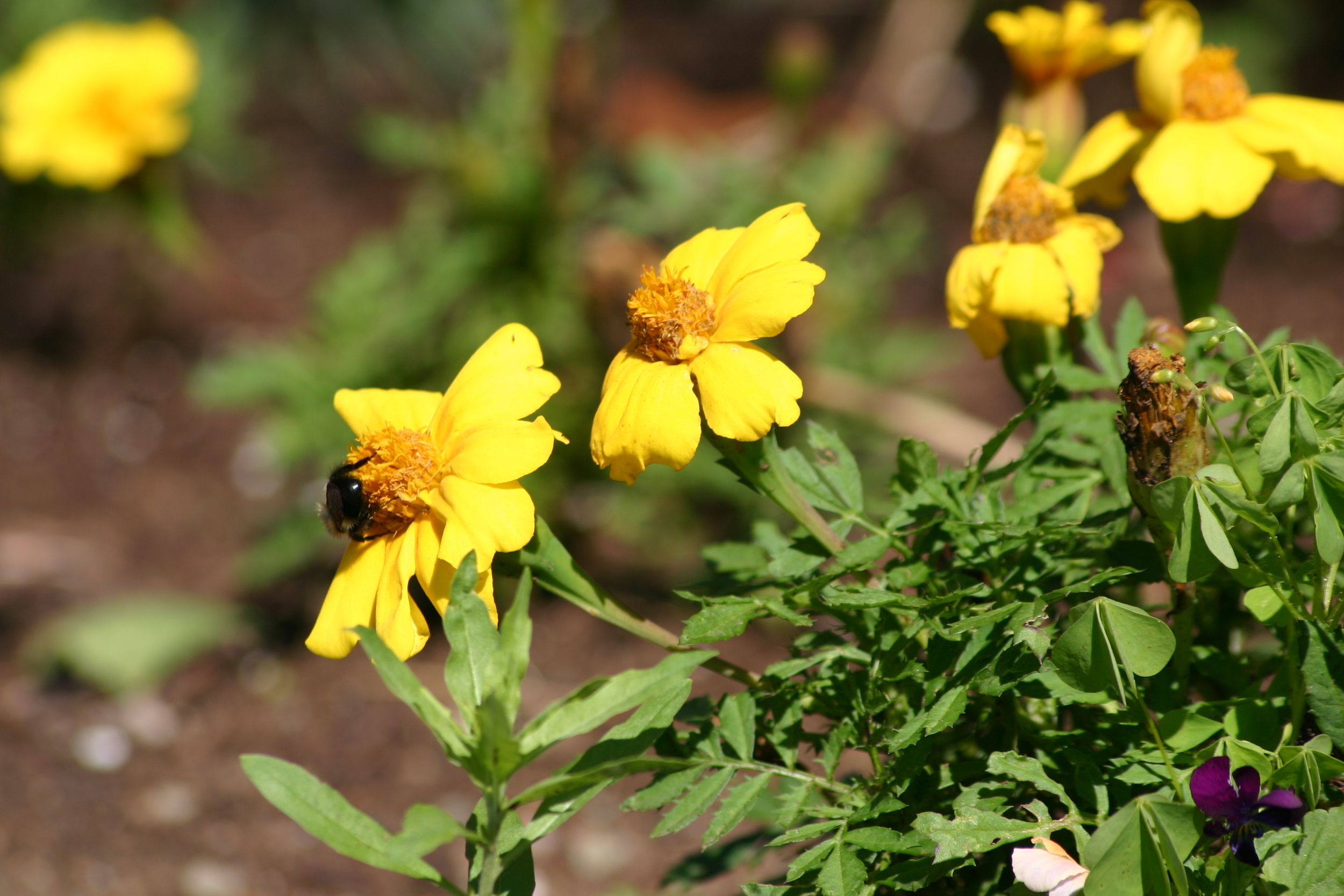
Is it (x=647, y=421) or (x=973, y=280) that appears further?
(x=973, y=280)

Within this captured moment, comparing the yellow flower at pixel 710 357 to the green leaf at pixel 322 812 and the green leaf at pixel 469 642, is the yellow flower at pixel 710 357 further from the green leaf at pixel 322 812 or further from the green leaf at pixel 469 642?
the green leaf at pixel 322 812

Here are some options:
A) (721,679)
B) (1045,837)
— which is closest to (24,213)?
(721,679)

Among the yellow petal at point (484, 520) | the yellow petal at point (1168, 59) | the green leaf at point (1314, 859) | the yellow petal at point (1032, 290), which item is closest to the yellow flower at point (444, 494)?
the yellow petal at point (484, 520)

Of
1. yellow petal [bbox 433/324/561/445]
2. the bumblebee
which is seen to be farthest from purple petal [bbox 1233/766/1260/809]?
the bumblebee

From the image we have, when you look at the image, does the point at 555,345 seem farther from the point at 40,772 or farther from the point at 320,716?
the point at 40,772

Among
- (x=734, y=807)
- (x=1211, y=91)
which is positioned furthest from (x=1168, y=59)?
(x=734, y=807)

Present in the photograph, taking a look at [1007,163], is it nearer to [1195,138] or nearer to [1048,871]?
[1195,138]
